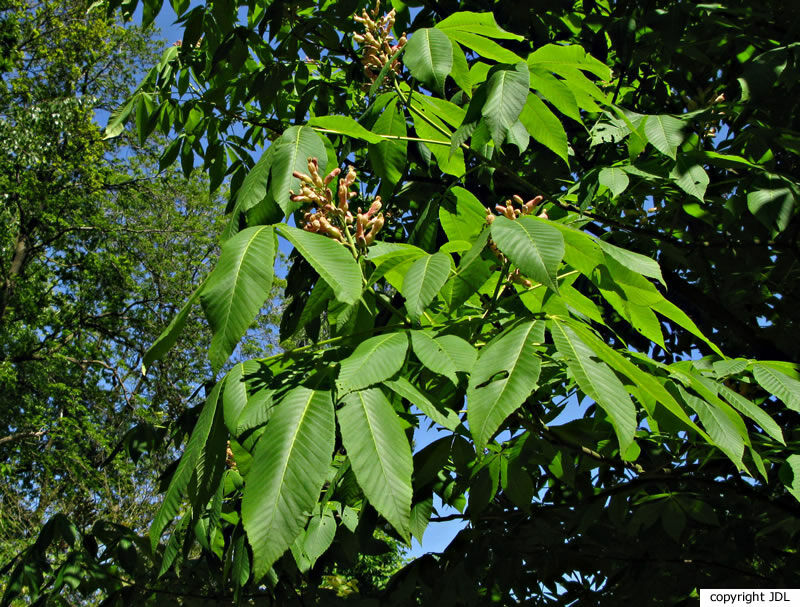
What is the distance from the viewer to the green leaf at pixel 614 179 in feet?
6.36

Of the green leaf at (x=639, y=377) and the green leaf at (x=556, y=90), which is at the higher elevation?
the green leaf at (x=556, y=90)

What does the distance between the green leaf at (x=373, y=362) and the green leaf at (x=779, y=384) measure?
2.95 feet

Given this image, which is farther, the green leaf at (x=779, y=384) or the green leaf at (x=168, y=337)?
the green leaf at (x=779, y=384)

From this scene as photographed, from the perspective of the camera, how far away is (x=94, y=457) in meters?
15.0

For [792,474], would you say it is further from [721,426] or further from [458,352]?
[458,352]

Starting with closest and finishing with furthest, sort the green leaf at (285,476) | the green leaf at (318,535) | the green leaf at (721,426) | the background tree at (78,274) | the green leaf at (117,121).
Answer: the green leaf at (285,476) → the green leaf at (721,426) → the green leaf at (318,535) → the green leaf at (117,121) → the background tree at (78,274)

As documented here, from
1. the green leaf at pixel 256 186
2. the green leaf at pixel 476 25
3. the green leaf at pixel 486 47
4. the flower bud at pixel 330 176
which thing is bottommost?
the flower bud at pixel 330 176

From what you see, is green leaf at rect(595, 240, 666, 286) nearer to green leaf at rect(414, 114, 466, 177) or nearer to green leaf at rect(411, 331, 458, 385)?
green leaf at rect(411, 331, 458, 385)

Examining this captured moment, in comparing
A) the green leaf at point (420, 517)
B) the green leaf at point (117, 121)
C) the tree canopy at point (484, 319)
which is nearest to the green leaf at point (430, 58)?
the tree canopy at point (484, 319)

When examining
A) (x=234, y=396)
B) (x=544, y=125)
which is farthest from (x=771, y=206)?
(x=234, y=396)

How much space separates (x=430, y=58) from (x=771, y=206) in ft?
4.27

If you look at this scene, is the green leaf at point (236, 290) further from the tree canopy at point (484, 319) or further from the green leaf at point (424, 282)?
the green leaf at point (424, 282)

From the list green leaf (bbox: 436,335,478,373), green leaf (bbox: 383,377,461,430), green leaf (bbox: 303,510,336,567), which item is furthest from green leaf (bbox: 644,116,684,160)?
green leaf (bbox: 303,510,336,567)

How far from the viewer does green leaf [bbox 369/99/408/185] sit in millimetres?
1744
